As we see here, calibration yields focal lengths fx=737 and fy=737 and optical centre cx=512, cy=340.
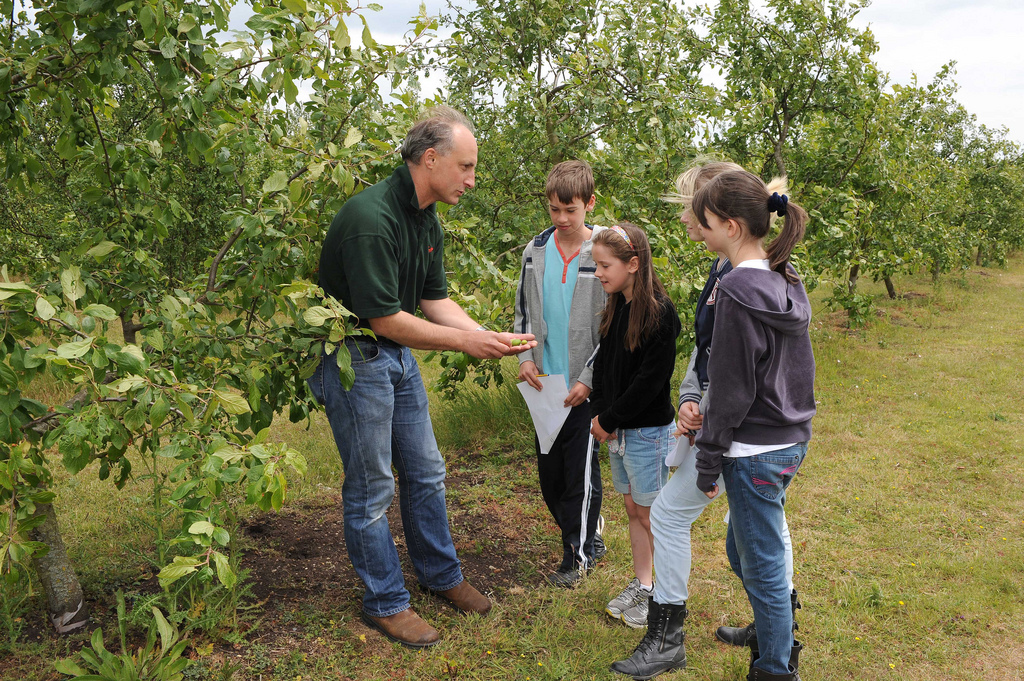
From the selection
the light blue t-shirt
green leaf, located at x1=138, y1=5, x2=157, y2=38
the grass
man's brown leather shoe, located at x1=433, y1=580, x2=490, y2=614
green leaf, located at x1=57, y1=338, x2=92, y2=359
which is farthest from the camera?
the light blue t-shirt

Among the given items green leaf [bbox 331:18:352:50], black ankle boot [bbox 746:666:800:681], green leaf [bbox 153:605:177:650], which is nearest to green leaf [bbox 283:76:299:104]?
green leaf [bbox 331:18:352:50]

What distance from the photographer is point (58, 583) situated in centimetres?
306

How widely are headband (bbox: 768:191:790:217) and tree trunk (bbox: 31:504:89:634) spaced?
307cm

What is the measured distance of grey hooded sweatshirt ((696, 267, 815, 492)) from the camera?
234 centimetres

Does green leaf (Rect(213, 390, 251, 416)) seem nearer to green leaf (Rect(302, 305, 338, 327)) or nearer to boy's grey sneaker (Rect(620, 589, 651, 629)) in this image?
green leaf (Rect(302, 305, 338, 327))

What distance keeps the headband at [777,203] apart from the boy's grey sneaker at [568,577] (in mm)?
2040

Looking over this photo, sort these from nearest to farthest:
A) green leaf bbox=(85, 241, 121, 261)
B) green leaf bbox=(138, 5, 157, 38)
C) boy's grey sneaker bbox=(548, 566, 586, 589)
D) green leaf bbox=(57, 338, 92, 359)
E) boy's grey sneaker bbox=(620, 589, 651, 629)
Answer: green leaf bbox=(57, 338, 92, 359), green leaf bbox=(138, 5, 157, 38), green leaf bbox=(85, 241, 121, 261), boy's grey sneaker bbox=(620, 589, 651, 629), boy's grey sneaker bbox=(548, 566, 586, 589)

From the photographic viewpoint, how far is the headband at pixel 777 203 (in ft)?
8.11

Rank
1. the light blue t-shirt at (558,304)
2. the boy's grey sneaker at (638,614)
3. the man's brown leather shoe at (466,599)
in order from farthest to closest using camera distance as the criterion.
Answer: the light blue t-shirt at (558,304), the man's brown leather shoe at (466,599), the boy's grey sneaker at (638,614)

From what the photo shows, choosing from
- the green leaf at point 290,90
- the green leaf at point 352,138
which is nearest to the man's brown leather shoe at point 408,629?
the green leaf at point 352,138

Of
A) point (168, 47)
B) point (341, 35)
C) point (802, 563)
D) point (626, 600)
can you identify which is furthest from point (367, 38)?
point (802, 563)

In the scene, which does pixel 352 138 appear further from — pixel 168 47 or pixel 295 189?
pixel 168 47

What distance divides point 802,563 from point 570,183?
244 centimetres

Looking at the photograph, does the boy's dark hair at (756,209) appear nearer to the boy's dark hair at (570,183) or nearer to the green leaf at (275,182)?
the boy's dark hair at (570,183)
